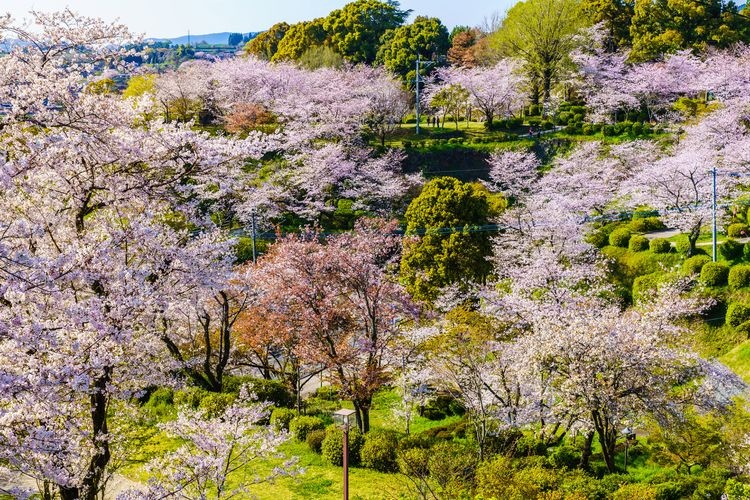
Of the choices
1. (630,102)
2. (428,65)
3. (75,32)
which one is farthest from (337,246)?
(428,65)

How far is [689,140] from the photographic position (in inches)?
1363

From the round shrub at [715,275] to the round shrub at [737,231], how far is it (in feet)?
14.1

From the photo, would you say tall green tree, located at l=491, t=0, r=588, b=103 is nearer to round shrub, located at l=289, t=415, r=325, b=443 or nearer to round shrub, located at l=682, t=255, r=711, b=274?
round shrub, located at l=682, t=255, r=711, b=274

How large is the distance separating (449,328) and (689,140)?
25.1 meters

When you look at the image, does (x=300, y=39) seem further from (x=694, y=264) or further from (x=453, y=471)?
(x=453, y=471)

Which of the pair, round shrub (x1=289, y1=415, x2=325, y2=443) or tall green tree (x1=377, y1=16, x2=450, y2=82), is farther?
tall green tree (x1=377, y1=16, x2=450, y2=82)

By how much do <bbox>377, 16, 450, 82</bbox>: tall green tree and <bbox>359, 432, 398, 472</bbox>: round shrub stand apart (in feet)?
146

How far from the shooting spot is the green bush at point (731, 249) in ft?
81.9

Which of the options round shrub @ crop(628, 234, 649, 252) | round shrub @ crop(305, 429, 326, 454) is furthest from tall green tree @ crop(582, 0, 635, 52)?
round shrub @ crop(305, 429, 326, 454)

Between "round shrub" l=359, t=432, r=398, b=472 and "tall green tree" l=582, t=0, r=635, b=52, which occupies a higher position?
"tall green tree" l=582, t=0, r=635, b=52

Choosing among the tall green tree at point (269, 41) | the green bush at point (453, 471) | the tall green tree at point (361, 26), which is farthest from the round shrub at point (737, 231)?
the tall green tree at point (269, 41)

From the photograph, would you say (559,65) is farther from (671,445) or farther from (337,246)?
(671,445)

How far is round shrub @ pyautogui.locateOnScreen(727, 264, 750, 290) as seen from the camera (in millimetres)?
23031

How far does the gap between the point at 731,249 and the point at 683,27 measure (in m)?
30.3
